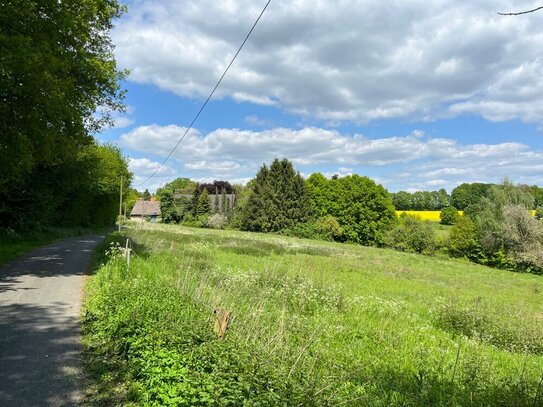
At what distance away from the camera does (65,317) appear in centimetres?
973

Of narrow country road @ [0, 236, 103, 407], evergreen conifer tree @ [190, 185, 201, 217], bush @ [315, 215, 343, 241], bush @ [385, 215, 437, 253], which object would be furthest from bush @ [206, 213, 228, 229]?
narrow country road @ [0, 236, 103, 407]

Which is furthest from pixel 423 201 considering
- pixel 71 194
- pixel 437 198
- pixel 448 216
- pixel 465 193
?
pixel 71 194

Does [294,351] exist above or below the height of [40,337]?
above

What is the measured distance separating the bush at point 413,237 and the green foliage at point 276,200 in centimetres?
1633

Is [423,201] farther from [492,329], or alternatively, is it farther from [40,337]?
[40,337]

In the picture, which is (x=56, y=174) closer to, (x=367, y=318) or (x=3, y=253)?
(x=3, y=253)

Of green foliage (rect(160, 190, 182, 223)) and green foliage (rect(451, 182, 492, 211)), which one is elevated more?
green foliage (rect(451, 182, 492, 211))

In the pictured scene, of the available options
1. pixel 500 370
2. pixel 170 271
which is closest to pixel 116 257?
pixel 170 271

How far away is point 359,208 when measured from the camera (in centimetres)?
7662

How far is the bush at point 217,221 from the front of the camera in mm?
83500

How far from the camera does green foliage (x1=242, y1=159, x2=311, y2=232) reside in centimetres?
7188

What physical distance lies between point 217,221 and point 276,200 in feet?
59.0

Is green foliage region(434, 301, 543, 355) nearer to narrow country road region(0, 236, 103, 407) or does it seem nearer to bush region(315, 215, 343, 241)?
narrow country road region(0, 236, 103, 407)

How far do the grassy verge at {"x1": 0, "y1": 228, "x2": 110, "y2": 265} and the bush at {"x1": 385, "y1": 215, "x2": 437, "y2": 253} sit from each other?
49.3 m
